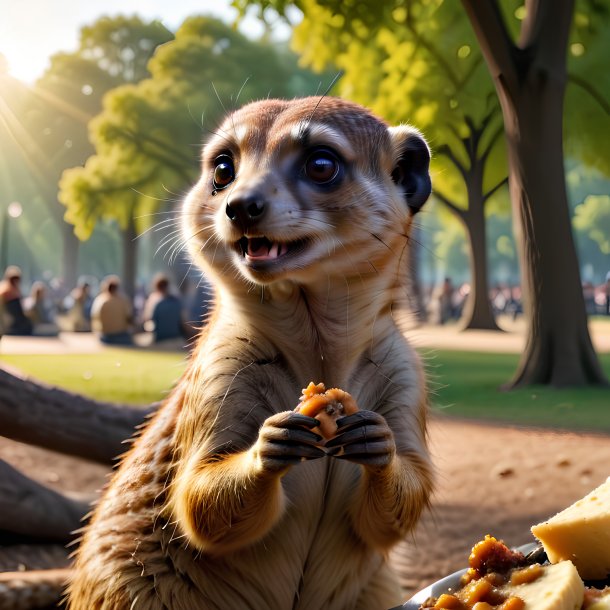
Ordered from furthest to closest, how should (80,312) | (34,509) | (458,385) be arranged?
(80,312) → (458,385) → (34,509)

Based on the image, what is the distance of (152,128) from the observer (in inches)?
634

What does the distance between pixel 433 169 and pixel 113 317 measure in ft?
35.9

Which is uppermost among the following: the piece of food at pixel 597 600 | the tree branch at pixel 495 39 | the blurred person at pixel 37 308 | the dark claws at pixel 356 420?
the tree branch at pixel 495 39

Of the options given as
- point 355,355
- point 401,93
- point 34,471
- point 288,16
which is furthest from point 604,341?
point 355,355

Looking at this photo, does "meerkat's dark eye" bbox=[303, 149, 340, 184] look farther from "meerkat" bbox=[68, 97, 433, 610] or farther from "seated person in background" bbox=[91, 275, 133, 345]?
"seated person in background" bbox=[91, 275, 133, 345]

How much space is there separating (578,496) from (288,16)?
20.2 ft

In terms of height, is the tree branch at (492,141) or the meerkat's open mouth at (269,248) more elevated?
the tree branch at (492,141)

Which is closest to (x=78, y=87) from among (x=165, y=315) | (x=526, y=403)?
(x=165, y=315)

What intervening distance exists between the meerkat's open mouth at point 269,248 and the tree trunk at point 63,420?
2.42 meters

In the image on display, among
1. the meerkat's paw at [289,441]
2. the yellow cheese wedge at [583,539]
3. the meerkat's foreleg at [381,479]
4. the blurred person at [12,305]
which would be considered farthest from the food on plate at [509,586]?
the blurred person at [12,305]

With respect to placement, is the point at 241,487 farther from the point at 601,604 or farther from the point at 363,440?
the point at 601,604

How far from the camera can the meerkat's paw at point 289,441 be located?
1688mm

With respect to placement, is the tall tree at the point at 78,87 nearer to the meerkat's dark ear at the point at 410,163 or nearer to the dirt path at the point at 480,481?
the dirt path at the point at 480,481

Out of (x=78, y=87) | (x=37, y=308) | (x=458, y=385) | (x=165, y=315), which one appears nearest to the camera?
(x=458, y=385)
